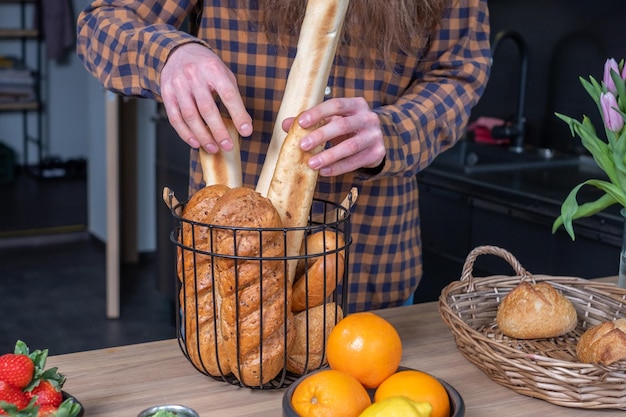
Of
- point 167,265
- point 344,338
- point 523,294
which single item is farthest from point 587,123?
point 167,265

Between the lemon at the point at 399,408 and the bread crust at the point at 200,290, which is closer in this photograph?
the lemon at the point at 399,408

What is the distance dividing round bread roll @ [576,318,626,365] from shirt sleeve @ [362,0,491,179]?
410mm

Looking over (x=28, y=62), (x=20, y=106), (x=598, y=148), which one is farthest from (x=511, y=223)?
(x=28, y=62)

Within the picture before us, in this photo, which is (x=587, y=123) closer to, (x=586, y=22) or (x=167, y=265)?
(x=586, y=22)

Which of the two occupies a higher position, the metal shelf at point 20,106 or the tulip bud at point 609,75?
the tulip bud at point 609,75

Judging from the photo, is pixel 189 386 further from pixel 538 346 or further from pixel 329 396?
pixel 538 346

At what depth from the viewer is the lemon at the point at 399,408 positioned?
2.48ft

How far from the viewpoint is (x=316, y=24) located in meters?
1.05

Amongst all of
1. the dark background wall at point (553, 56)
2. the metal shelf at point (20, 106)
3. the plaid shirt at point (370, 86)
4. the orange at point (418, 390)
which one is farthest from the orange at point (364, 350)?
the metal shelf at point (20, 106)

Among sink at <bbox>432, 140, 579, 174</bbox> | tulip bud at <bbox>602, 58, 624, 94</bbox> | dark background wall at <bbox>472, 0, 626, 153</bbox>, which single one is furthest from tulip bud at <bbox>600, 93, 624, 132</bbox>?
dark background wall at <bbox>472, 0, 626, 153</bbox>

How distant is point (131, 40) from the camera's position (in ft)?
4.12

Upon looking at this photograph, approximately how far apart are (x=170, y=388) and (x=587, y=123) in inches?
28.7

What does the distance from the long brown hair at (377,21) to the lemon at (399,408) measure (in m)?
0.73

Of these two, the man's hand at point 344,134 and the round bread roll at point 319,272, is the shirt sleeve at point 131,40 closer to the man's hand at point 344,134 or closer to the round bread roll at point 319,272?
the man's hand at point 344,134
